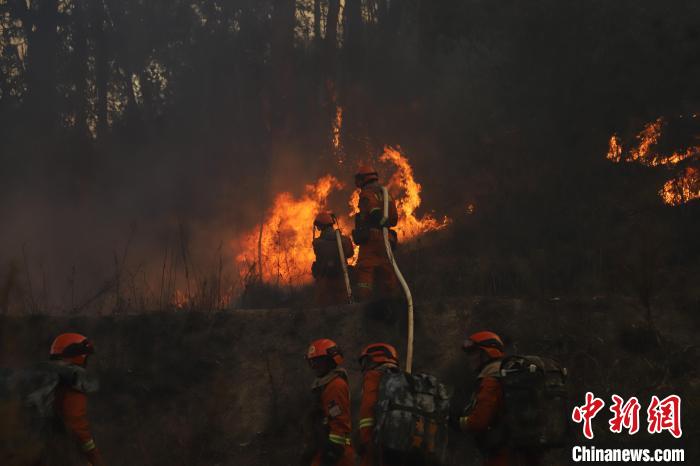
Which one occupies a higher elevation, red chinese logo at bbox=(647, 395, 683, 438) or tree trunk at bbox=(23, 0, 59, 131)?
tree trunk at bbox=(23, 0, 59, 131)

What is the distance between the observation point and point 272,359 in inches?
417

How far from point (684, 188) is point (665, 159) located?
0.93 metres

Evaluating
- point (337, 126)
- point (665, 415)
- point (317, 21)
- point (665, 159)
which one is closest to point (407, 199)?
point (337, 126)

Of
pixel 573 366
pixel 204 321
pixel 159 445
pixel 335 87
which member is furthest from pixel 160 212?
pixel 573 366

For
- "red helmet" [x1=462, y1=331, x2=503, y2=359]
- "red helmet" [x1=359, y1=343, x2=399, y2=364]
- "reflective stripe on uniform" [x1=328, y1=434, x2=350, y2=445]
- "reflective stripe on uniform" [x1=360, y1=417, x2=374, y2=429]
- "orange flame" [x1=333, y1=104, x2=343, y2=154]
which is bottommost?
"reflective stripe on uniform" [x1=328, y1=434, x2=350, y2=445]

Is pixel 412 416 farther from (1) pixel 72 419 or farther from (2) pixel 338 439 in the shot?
(1) pixel 72 419

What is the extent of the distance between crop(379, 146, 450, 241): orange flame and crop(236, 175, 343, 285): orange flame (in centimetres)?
177

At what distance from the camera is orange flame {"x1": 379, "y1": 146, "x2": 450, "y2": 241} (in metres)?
19.0

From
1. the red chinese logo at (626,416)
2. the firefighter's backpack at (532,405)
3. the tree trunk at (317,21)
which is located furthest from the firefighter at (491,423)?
the tree trunk at (317,21)

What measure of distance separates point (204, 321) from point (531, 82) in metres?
9.66

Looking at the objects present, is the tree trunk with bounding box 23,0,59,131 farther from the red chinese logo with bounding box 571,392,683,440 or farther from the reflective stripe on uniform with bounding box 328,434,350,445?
the reflective stripe on uniform with bounding box 328,434,350,445

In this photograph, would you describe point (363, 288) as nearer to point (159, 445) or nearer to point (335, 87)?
point (159, 445)

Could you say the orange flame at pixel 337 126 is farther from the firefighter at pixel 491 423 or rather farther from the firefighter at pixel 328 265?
the firefighter at pixel 491 423

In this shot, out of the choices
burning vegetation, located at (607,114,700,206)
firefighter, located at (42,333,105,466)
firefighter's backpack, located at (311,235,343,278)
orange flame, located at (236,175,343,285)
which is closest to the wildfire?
burning vegetation, located at (607,114,700,206)
